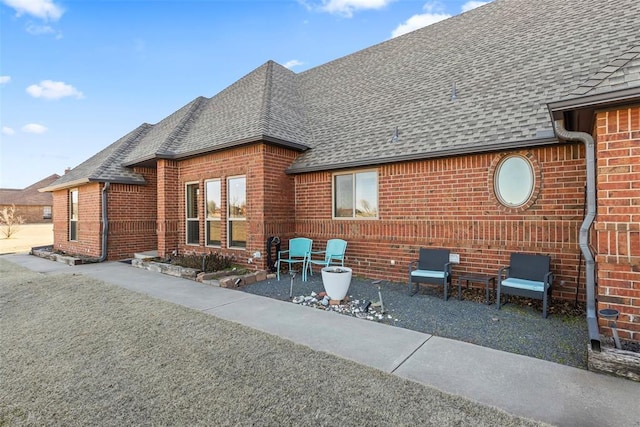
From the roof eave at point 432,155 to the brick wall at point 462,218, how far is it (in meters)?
0.25

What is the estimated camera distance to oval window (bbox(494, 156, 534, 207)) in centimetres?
564

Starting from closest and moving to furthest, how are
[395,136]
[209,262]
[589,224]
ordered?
1. [589,224]
2. [395,136]
3. [209,262]

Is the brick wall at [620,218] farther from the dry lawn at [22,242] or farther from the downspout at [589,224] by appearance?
the dry lawn at [22,242]

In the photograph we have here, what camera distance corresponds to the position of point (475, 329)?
170 inches

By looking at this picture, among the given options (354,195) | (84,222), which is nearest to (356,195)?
(354,195)

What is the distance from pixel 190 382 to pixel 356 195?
5753 millimetres

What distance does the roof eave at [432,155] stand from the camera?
531 centimetres

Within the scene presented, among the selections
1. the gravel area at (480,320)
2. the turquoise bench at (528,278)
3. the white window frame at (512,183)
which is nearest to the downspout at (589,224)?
the gravel area at (480,320)

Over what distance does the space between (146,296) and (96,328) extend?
5.72 feet

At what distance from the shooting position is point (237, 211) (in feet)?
29.3

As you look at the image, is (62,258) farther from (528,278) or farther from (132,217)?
(528,278)

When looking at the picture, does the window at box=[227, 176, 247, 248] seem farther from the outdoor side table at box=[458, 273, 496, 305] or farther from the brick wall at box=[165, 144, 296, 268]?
the outdoor side table at box=[458, 273, 496, 305]

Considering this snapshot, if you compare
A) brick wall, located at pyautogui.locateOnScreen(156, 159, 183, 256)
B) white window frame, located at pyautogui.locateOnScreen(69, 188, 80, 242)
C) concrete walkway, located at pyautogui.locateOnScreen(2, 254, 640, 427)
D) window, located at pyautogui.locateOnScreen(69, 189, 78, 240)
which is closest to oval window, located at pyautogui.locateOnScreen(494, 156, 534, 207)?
concrete walkway, located at pyautogui.locateOnScreen(2, 254, 640, 427)

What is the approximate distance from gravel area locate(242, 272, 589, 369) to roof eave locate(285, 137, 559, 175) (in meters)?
2.78
